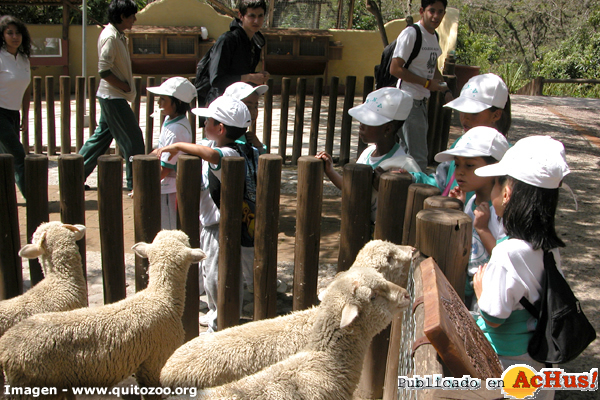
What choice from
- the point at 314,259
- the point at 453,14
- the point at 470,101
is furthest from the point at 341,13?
the point at 314,259

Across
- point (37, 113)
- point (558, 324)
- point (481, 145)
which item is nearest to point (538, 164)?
point (558, 324)

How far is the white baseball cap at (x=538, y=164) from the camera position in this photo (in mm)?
2211

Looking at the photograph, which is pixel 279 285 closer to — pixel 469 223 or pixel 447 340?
pixel 469 223

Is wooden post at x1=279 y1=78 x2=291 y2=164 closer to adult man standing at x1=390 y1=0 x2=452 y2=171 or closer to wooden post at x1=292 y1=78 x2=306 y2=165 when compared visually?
wooden post at x1=292 y1=78 x2=306 y2=165

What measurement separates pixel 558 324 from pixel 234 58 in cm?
422

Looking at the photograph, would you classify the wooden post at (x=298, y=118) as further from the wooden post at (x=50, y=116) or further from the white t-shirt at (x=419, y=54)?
the wooden post at (x=50, y=116)

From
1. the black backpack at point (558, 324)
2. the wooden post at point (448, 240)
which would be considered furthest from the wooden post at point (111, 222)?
the black backpack at point (558, 324)

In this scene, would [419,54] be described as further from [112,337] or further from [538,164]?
[112,337]

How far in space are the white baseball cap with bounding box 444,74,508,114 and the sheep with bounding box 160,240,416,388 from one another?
1580mm

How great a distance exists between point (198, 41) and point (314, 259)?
1296cm

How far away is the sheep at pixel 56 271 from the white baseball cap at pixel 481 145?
2.24 meters

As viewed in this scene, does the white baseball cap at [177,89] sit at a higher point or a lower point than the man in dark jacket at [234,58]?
lower

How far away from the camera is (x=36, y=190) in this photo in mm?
3242

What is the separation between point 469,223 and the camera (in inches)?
88.5
